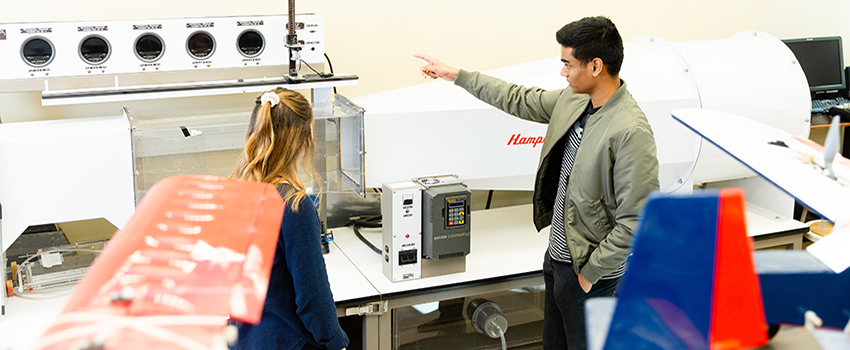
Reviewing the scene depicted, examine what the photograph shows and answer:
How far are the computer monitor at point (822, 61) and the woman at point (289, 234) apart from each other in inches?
118

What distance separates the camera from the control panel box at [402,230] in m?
2.22

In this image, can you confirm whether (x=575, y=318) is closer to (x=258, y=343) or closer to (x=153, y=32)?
(x=258, y=343)

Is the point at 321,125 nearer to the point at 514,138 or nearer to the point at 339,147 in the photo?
the point at 339,147

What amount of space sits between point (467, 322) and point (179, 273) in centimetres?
210

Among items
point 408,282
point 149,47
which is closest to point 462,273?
point 408,282

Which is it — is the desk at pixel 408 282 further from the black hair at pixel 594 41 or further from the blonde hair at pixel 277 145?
the black hair at pixel 594 41

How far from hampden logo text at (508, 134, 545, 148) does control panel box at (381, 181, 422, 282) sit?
0.43 meters

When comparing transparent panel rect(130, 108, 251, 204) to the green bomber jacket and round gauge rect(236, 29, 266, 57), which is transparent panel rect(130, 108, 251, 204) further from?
the green bomber jacket

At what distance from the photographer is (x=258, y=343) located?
1.52 metres

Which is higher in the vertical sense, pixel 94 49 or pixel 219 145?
pixel 94 49

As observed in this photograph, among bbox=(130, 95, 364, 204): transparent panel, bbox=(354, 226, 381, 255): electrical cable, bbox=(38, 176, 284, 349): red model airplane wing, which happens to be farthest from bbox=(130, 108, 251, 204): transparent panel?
bbox=(38, 176, 284, 349): red model airplane wing

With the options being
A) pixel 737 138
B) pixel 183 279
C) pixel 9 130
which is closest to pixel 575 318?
pixel 737 138

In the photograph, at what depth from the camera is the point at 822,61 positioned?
3.45 m

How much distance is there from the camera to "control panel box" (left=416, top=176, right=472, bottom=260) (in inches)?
87.6
